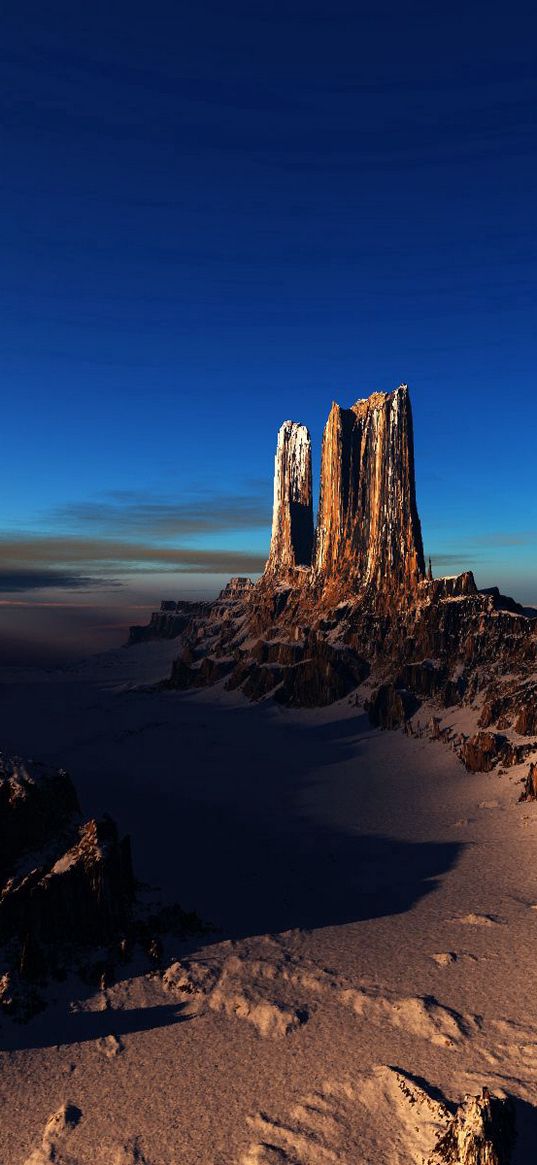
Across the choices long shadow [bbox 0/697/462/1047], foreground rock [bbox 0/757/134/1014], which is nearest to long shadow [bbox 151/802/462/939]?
long shadow [bbox 0/697/462/1047]

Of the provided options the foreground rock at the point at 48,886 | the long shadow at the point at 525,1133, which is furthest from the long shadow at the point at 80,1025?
the long shadow at the point at 525,1133

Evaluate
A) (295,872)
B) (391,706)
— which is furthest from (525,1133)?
(391,706)

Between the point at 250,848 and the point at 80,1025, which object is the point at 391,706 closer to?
the point at 250,848

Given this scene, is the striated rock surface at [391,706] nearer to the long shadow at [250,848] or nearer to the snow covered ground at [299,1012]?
the long shadow at [250,848]

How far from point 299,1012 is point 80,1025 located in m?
14.3

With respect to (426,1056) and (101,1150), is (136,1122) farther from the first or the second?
(426,1056)

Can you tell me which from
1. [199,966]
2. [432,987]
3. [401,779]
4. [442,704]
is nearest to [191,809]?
[401,779]

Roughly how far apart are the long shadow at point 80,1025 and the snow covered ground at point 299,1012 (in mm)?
127

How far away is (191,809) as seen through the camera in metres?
103

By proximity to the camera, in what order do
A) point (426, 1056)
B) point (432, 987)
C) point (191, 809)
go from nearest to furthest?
point (426, 1056), point (432, 987), point (191, 809)

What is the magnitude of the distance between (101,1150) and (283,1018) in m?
13.8

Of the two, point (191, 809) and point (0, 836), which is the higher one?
point (0, 836)

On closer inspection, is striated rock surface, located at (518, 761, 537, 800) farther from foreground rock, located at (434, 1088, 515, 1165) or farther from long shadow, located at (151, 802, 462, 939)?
foreground rock, located at (434, 1088, 515, 1165)

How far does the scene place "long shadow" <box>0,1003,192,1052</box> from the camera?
→ 41.2 m
